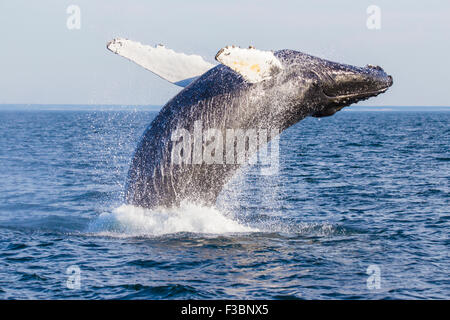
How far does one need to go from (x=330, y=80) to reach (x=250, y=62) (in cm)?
195

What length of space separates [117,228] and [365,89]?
18.3ft

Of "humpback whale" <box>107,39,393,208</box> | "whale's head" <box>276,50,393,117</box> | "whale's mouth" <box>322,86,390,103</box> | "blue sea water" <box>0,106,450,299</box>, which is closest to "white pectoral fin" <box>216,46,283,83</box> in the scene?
"humpback whale" <box>107,39,393,208</box>

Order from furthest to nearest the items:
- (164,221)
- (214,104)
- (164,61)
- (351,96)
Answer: (164,221) → (164,61) → (351,96) → (214,104)

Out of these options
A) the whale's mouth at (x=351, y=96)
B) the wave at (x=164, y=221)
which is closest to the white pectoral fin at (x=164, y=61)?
the whale's mouth at (x=351, y=96)

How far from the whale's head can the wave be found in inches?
119

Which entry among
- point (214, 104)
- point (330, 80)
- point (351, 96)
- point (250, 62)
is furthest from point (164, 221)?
point (351, 96)

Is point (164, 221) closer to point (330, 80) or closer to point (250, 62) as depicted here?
point (250, 62)

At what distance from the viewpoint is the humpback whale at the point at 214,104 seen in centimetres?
1066

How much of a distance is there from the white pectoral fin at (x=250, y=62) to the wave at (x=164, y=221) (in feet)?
10.4

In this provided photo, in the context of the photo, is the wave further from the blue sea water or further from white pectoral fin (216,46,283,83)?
white pectoral fin (216,46,283,83)

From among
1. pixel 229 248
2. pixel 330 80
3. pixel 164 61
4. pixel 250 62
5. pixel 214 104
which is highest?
pixel 164 61

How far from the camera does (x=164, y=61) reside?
37.1 ft
